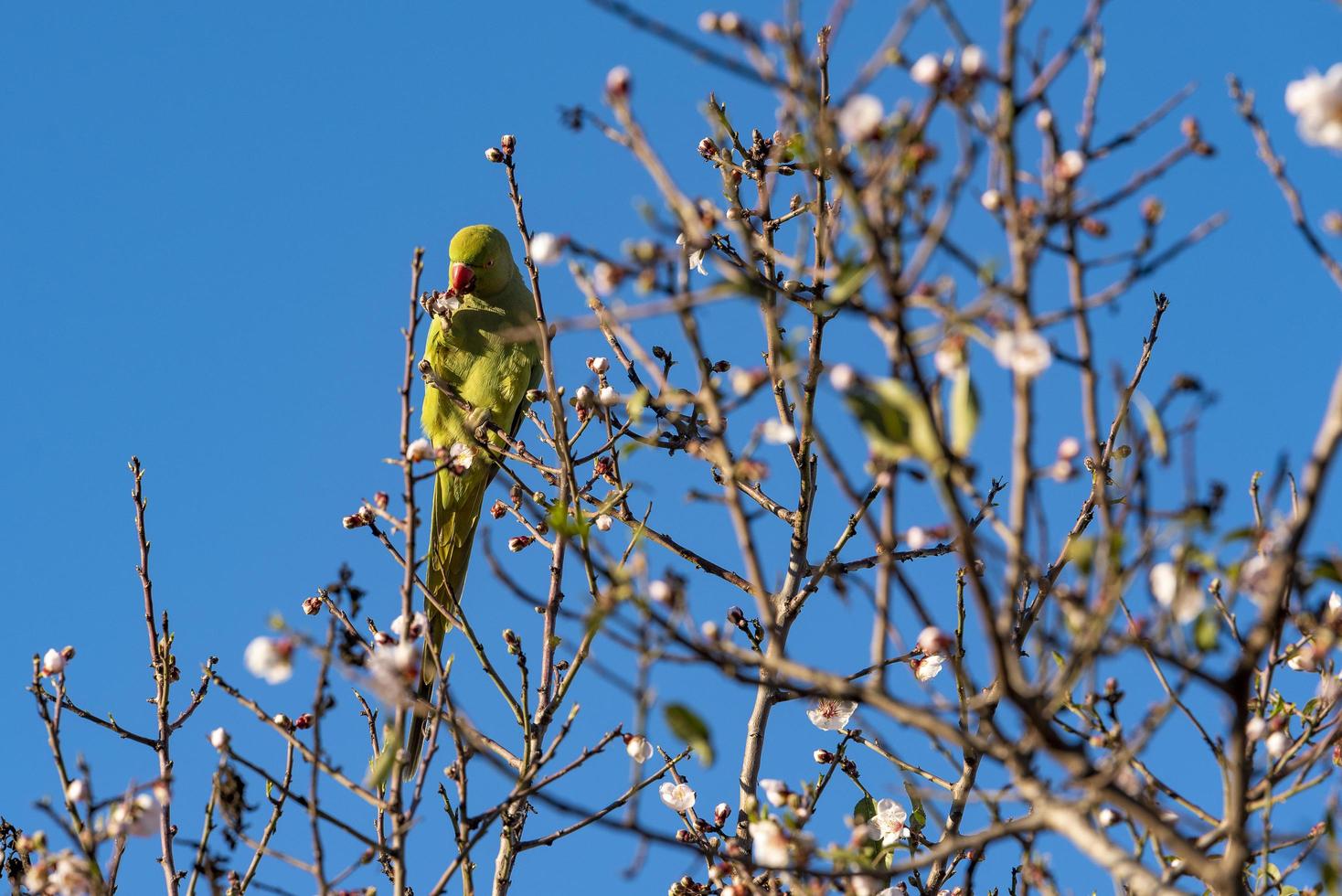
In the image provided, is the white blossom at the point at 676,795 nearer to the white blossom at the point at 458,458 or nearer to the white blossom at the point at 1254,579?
the white blossom at the point at 458,458

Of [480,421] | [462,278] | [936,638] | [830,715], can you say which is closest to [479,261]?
[462,278]

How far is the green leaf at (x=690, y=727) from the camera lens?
1.91 metres

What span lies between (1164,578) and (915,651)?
1688 millimetres

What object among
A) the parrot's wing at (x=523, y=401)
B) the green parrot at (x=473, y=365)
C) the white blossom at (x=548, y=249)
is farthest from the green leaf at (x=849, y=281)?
the parrot's wing at (x=523, y=401)

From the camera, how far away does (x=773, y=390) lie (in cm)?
372

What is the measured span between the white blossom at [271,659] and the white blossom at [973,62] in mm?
1489

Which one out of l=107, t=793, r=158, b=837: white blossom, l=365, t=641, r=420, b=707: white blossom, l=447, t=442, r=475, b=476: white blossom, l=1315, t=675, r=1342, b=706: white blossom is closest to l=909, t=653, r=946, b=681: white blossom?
l=1315, t=675, r=1342, b=706: white blossom

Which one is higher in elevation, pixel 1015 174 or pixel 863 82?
pixel 863 82

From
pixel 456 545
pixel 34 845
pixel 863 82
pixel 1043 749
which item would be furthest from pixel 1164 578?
pixel 456 545

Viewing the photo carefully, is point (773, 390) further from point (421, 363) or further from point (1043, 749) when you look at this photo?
point (1043, 749)

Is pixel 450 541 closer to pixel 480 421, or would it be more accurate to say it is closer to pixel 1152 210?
pixel 480 421

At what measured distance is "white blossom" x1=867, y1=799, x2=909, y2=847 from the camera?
11.0ft

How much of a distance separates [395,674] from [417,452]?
65 cm

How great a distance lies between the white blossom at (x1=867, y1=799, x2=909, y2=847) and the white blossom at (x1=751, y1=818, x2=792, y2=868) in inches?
36.0
